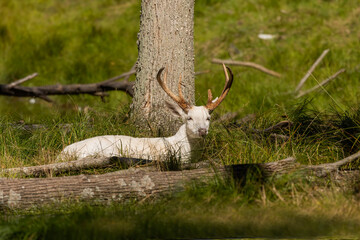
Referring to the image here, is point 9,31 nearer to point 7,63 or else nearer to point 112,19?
point 7,63

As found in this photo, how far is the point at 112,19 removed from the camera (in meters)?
13.6

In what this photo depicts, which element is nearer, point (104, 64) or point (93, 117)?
point (93, 117)

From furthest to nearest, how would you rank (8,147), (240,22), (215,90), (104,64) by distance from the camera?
(240,22) < (104,64) < (215,90) < (8,147)

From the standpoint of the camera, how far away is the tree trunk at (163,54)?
6.40 metres

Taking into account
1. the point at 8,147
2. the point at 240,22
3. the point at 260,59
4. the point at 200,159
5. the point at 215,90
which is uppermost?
the point at 240,22

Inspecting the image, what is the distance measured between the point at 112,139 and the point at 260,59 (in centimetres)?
595

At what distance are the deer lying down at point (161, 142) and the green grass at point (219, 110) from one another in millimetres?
209

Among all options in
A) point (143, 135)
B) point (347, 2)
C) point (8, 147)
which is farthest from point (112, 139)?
point (347, 2)

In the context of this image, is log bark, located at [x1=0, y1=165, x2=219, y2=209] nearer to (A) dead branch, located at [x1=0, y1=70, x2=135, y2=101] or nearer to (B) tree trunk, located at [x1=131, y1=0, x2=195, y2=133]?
(B) tree trunk, located at [x1=131, y1=0, x2=195, y2=133]

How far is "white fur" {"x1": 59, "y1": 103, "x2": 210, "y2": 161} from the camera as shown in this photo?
559cm

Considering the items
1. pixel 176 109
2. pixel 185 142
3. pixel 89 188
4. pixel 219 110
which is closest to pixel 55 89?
pixel 219 110

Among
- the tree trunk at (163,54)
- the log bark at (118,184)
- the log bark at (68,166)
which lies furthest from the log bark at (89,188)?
the tree trunk at (163,54)

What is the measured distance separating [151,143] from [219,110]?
236 cm

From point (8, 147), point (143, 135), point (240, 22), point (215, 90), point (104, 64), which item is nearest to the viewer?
point (8, 147)
